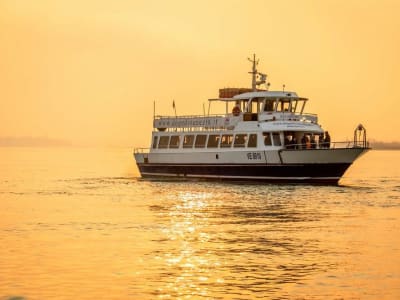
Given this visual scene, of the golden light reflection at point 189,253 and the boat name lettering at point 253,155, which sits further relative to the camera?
the boat name lettering at point 253,155

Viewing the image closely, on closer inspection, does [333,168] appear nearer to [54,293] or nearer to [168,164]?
[168,164]

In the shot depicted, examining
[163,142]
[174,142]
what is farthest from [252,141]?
[163,142]

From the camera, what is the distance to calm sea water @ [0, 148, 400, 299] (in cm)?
1911

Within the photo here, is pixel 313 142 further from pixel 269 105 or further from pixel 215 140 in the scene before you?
pixel 215 140

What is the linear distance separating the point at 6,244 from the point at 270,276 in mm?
10630

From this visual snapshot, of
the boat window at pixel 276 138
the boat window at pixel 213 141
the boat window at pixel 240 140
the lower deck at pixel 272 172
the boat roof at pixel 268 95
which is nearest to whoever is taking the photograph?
the lower deck at pixel 272 172

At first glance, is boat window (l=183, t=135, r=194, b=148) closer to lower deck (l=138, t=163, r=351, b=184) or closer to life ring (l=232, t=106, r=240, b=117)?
lower deck (l=138, t=163, r=351, b=184)

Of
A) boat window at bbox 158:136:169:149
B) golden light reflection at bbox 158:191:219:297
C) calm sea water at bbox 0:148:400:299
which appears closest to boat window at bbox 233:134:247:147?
boat window at bbox 158:136:169:149

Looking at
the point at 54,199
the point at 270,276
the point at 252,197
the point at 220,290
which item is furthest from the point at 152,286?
the point at 54,199

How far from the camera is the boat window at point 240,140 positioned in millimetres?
58403

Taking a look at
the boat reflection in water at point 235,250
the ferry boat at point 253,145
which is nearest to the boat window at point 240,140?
the ferry boat at point 253,145

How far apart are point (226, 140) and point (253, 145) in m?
3.57

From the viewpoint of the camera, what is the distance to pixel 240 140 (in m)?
58.8

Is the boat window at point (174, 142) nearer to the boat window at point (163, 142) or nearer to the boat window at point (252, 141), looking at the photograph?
the boat window at point (163, 142)
